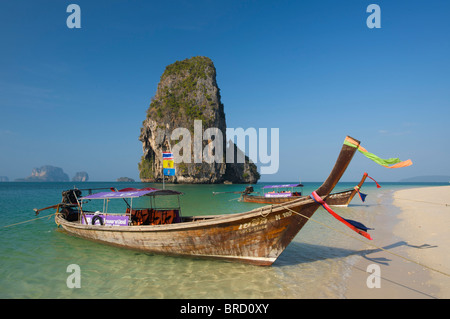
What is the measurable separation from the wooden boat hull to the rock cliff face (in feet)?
201

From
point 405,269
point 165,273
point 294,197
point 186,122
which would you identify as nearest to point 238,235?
point 165,273

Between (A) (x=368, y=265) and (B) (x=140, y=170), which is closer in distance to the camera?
(A) (x=368, y=265)

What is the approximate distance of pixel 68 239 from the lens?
35.2 feet

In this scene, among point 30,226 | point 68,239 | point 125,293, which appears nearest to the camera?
point 125,293

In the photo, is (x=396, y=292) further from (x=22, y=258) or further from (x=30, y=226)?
(x=30, y=226)

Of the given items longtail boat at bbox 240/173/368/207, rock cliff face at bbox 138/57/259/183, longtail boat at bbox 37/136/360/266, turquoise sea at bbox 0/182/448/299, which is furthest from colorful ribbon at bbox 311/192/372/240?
rock cliff face at bbox 138/57/259/183

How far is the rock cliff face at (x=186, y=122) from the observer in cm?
6894

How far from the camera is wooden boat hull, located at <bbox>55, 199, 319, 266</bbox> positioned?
626cm

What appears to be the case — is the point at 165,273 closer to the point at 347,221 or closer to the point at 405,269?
the point at 347,221

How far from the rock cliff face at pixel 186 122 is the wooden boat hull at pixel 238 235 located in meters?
61.2

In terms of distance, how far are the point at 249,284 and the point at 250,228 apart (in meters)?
1.41

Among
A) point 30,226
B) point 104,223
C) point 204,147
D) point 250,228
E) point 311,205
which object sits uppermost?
point 204,147

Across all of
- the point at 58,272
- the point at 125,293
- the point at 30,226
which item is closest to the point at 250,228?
the point at 125,293

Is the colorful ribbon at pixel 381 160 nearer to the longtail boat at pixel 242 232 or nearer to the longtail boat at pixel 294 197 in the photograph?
the longtail boat at pixel 242 232
